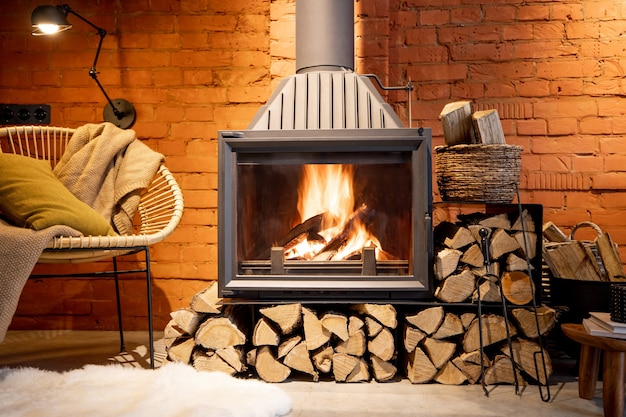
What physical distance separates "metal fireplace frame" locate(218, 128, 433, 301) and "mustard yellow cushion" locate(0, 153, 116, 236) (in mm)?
451

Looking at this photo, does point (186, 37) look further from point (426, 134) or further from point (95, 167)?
point (426, 134)

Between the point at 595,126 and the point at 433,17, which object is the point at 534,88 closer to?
the point at 595,126

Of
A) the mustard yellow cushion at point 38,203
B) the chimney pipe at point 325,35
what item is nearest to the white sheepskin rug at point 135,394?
the mustard yellow cushion at point 38,203

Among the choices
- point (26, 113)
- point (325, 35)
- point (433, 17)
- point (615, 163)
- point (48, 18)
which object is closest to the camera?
point (325, 35)

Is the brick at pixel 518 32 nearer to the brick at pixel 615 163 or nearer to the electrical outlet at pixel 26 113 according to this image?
the brick at pixel 615 163

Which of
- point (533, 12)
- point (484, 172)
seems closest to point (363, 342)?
point (484, 172)

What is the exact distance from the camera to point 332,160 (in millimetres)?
1926

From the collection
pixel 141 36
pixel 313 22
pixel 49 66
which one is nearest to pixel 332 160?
pixel 313 22

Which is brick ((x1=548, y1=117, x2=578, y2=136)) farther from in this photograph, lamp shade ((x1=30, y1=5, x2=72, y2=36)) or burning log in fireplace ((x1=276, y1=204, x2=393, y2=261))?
lamp shade ((x1=30, y1=5, x2=72, y2=36))

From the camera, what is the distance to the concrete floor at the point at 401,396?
5.13ft

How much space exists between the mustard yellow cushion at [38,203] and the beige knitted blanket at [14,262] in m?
0.07

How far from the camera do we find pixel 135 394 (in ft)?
5.28

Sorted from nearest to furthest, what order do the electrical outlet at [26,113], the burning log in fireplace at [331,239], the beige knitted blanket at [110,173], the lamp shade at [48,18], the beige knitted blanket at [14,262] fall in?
1. the beige knitted blanket at [14,262]
2. the burning log in fireplace at [331,239]
3. the beige knitted blanket at [110,173]
4. the lamp shade at [48,18]
5. the electrical outlet at [26,113]

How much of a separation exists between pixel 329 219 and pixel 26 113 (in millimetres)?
1619
